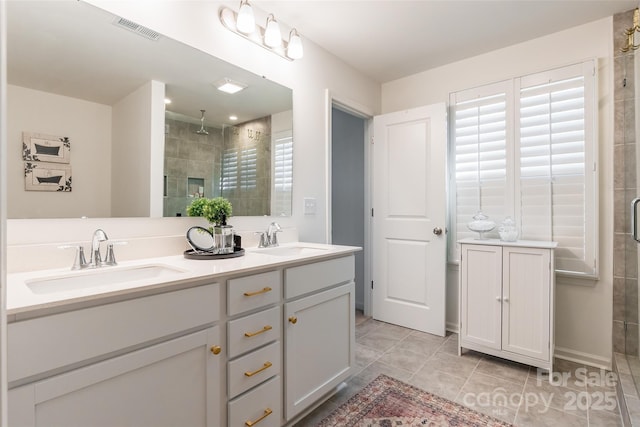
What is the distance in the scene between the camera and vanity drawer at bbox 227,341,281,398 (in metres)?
1.25

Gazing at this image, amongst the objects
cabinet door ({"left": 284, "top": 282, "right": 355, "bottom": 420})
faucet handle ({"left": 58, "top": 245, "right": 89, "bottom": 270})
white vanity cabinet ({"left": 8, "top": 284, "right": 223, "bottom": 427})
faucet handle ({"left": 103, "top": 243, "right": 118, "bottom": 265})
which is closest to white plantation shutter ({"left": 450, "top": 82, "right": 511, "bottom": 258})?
cabinet door ({"left": 284, "top": 282, "right": 355, "bottom": 420})

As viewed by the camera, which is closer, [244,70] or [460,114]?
[244,70]

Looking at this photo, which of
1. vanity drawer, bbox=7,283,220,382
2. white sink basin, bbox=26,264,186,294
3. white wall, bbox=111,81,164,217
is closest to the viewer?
vanity drawer, bbox=7,283,220,382

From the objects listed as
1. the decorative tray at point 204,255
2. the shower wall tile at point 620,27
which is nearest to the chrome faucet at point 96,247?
the decorative tray at point 204,255

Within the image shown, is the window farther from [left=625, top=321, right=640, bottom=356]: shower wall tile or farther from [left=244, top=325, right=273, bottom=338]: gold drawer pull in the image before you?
[left=244, top=325, right=273, bottom=338]: gold drawer pull

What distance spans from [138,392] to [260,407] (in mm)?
547

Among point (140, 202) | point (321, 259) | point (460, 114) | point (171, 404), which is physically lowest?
point (171, 404)

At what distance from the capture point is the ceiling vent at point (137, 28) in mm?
1450

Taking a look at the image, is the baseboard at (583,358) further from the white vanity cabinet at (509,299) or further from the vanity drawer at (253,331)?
the vanity drawer at (253,331)

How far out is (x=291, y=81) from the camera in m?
2.32

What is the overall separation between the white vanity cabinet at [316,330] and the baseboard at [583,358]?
1680mm

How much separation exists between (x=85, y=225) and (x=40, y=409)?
2.58ft

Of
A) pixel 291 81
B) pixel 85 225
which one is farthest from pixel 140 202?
pixel 291 81

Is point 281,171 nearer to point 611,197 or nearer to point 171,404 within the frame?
point 171,404
